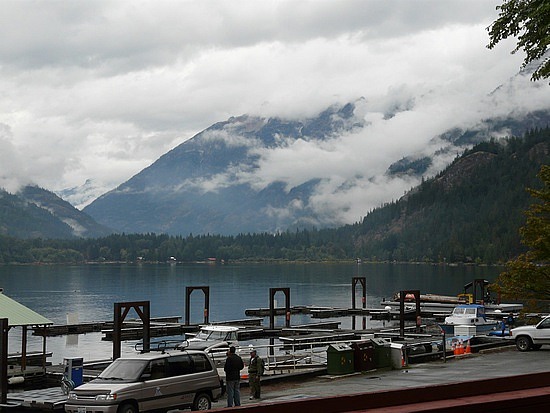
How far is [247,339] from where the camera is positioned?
235ft

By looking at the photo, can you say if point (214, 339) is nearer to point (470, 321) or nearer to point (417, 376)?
point (470, 321)

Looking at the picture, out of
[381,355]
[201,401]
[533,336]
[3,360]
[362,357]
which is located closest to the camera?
[201,401]

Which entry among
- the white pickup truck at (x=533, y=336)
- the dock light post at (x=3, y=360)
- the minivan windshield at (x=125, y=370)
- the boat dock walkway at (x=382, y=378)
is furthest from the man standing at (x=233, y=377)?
the white pickup truck at (x=533, y=336)

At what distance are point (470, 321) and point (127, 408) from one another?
166 ft

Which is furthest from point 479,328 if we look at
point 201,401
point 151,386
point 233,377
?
point 151,386

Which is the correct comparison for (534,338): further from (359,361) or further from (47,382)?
(47,382)

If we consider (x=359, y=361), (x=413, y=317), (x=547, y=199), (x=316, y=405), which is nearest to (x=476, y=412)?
(x=316, y=405)

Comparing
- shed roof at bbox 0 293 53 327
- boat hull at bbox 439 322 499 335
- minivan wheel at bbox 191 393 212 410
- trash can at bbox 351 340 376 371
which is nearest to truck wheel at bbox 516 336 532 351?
trash can at bbox 351 340 376 371

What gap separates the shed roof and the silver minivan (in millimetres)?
13160

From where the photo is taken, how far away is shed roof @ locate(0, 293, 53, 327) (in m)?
37.6

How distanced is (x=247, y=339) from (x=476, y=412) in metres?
68.0

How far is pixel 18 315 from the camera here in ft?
127

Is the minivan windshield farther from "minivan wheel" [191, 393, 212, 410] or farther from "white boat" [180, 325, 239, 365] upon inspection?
"white boat" [180, 325, 239, 365]

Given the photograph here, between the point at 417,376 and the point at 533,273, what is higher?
the point at 533,273
